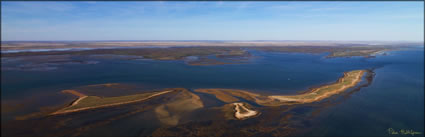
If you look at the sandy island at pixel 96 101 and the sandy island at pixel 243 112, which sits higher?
the sandy island at pixel 96 101

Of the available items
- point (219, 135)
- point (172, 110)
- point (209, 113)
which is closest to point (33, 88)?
point (172, 110)

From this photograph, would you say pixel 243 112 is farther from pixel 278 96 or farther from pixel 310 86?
pixel 310 86

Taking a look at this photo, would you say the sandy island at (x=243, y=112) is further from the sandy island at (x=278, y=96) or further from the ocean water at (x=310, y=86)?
the ocean water at (x=310, y=86)

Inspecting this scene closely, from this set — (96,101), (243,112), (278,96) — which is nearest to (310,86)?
(278,96)

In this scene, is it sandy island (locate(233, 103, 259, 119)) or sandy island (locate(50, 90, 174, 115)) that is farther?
sandy island (locate(50, 90, 174, 115))

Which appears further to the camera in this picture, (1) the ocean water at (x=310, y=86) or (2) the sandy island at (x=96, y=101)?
(2) the sandy island at (x=96, y=101)

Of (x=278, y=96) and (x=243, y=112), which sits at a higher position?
(x=278, y=96)

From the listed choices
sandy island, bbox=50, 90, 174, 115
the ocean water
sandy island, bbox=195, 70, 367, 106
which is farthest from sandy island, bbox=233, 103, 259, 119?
sandy island, bbox=50, 90, 174, 115

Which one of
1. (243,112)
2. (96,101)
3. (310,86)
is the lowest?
(243,112)

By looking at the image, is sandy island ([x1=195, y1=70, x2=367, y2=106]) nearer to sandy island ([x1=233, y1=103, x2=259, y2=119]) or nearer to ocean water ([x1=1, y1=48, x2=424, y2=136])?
ocean water ([x1=1, y1=48, x2=424, y2=136])

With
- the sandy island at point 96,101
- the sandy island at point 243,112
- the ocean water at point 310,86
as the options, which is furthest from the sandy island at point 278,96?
the sandy island at point 96,101

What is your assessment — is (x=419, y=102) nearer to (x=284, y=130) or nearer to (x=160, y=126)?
(x=284, y=130)
